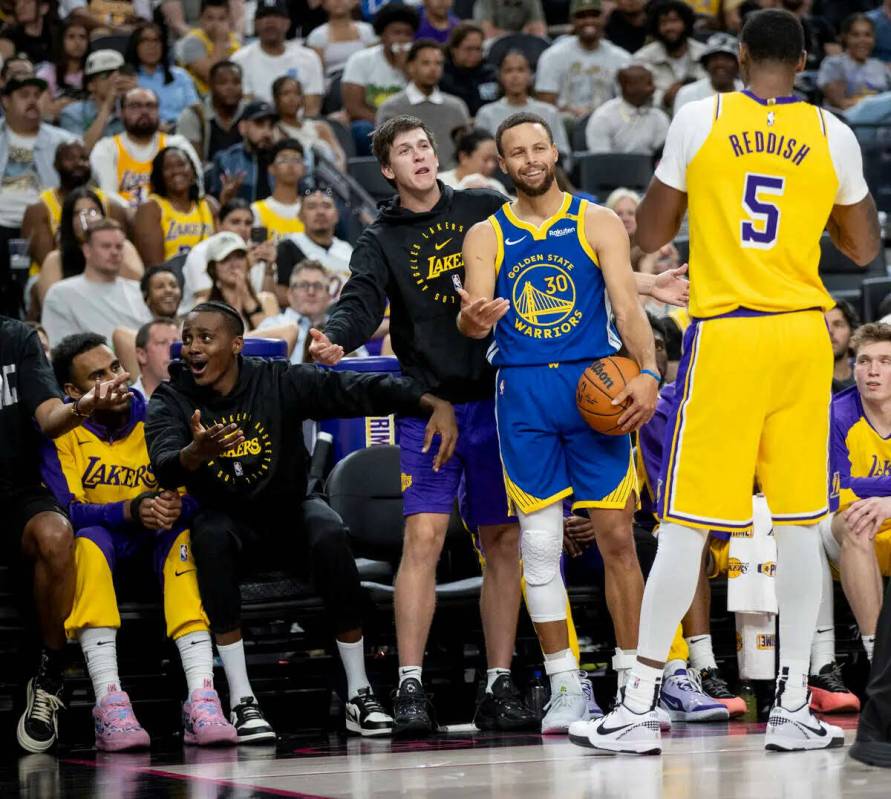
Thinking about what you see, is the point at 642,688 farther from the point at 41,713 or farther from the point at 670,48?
the point at 670,48

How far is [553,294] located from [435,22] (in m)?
9.70

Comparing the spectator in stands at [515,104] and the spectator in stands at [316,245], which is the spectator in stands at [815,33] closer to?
the spectator in stands at [515,104]

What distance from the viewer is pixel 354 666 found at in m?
6.08

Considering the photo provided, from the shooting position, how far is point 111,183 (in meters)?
11.1

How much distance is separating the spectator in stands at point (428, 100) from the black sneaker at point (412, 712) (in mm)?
7358

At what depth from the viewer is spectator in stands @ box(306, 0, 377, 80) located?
14602 millimetres

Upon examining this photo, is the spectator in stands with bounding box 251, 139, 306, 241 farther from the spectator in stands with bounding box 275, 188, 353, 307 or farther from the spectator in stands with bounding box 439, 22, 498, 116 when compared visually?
the spectator in stands with bounding box 439, 22, 498, 116

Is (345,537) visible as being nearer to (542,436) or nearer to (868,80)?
(542,436)

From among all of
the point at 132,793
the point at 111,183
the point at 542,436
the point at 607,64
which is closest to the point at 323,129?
the point at 111,183

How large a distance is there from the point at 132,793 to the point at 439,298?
7.43ft

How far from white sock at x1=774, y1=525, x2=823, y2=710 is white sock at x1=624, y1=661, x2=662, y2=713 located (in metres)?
0.40

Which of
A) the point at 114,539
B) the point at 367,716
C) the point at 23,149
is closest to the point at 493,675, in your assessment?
the point at 367,716

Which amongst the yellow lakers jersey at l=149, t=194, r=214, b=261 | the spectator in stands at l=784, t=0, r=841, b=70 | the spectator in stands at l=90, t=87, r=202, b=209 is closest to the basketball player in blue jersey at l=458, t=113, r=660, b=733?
the yellow lakers jersey at l=149, t=194, r=214, b=261

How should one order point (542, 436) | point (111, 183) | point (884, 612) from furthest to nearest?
point (111, 183) → point (542, 436) → point (884, 612)
